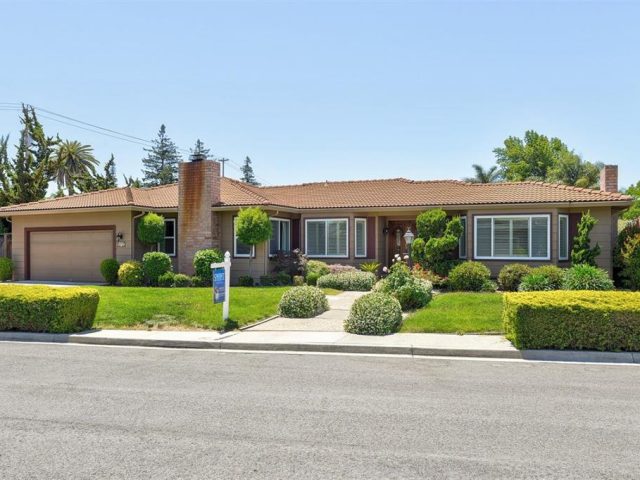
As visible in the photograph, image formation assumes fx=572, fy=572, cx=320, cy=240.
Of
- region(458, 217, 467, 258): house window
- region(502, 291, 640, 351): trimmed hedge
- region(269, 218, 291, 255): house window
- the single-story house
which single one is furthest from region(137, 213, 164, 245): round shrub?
region(502, 291, 640, 351): trimmed hedge

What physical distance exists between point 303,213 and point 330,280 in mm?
4377

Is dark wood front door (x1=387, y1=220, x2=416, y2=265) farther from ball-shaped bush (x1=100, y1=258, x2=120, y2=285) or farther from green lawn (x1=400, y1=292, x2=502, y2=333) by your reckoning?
ball-shaped bush (x1=100, y1=258, x2=120, y2=285)

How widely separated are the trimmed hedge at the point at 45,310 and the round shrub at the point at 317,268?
9576 millimetres

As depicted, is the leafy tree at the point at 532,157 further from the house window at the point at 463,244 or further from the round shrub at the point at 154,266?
the round shrub at the point at 154,266

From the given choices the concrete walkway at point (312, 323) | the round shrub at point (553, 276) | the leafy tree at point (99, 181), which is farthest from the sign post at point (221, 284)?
the leafy tree at point (99, 181)

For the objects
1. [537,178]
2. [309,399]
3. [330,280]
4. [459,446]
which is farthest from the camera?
[537,178]

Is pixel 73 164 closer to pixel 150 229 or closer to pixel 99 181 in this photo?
pixel 99 181

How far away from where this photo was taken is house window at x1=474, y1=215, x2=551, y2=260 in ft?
64.4

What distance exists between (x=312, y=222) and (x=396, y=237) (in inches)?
137

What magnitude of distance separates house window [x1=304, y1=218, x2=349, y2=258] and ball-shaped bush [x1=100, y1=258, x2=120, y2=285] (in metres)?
7.37

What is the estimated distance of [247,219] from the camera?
67.2 ft

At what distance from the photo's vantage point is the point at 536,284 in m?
16.8

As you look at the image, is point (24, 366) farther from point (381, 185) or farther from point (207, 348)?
point (381, 185)

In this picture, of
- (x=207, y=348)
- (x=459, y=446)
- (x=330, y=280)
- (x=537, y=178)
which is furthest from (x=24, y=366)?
(x=537, y=178)
